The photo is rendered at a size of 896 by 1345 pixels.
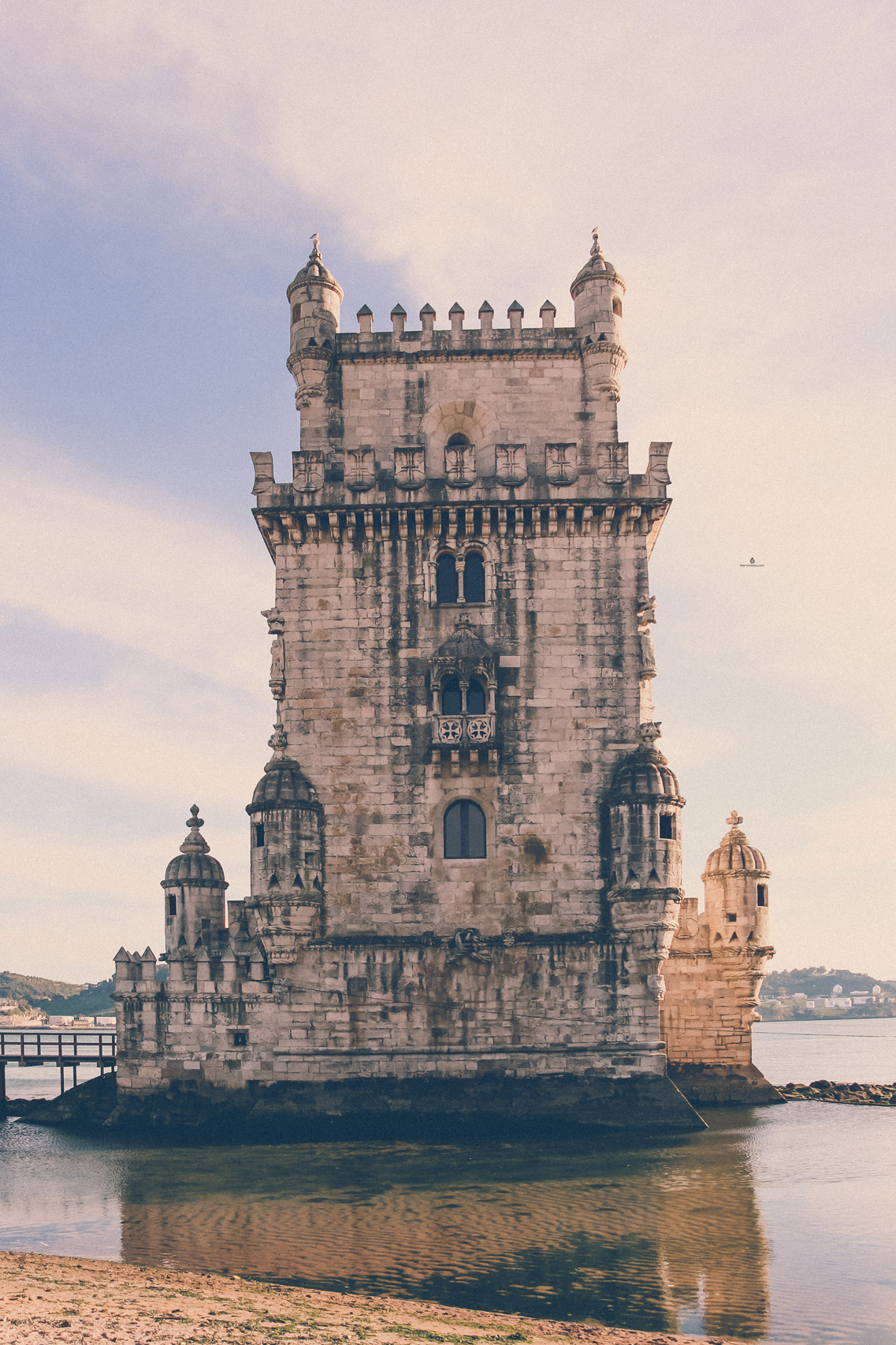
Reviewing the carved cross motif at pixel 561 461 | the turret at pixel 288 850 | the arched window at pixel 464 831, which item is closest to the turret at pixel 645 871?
the arched window at pixel 464 831

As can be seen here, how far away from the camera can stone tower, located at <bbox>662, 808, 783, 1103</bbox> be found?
3659cm

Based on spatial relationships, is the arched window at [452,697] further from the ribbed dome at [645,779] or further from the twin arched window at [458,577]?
the ribbed dome at [645,779]

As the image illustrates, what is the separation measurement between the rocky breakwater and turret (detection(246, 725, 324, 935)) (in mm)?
21416

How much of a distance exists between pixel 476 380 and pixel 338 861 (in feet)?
49.1

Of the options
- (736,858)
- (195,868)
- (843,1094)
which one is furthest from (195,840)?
(843,1094)

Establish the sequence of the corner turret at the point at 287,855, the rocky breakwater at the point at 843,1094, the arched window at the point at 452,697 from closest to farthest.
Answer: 1. the corner turret at the point at 287,855
2. the arched window at the point at 452,697
3. the rocky breakwater at the point at 843,1094

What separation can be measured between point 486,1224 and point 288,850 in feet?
40.7

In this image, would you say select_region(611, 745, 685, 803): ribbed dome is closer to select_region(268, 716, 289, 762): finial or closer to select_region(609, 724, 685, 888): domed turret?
select_region(609, 724, 685, 888): domed turret

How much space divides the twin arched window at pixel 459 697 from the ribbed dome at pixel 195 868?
8631 millimetres

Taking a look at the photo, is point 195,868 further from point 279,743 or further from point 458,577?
point 458,577

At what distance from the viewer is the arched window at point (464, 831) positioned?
102ft

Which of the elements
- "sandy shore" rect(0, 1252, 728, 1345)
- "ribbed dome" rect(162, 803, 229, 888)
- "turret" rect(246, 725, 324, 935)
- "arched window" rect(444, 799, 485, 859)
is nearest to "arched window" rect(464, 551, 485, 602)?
"arched window" rect(444, 799, 485, 859)

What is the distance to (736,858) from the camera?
3691cm

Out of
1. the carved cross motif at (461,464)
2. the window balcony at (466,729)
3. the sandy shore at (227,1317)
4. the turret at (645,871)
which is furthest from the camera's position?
the carved cross motif at (461,464)
